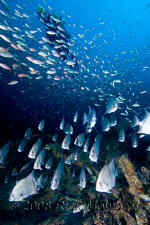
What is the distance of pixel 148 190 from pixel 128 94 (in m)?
12.5

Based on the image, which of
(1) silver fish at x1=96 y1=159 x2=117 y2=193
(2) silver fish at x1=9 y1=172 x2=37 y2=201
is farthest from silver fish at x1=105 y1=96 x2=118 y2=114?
(2) silver fish at x1=9 y1=172 x2=37 y2=201

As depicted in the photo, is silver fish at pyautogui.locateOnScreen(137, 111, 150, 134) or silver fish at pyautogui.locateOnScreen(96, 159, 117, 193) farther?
silver fish at pyautogui.locateOnScreen(137, 111, 150, 134)

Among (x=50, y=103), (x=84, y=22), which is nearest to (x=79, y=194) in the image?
(x=50, y=103)

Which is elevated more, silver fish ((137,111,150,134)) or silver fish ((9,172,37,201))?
silver fish ((137,111,150,134))

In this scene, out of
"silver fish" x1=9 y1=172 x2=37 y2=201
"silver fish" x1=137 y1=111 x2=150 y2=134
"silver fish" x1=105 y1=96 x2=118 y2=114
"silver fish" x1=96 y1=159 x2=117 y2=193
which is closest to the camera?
"silver fish" x1=96 y1=159 x2=117 y2=193

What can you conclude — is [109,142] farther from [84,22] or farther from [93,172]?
[84,22]

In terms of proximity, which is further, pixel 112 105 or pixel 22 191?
pixel 112 105

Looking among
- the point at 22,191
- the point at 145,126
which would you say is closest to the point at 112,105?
the point at 145,126

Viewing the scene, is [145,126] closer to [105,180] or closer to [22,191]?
[105,180]

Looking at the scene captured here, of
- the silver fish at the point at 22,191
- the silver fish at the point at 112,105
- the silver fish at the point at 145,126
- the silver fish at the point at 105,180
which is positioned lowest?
the silver fish at the point at 22,191

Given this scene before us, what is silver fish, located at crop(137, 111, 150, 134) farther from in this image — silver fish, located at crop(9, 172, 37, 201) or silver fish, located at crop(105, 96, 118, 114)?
silver fish, located at crop(9, 172, 37, 201)

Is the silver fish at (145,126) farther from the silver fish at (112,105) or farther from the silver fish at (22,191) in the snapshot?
the silver fish at (22,191)

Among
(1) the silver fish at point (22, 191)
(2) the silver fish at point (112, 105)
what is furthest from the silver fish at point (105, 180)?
(2) the silver fish at point (112, 105)

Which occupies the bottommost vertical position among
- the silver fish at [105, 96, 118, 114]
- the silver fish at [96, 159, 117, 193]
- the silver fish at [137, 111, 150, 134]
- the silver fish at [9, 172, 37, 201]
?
the silver fish at [9, 172, 37, 201]
